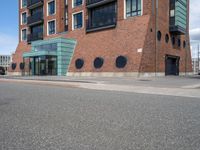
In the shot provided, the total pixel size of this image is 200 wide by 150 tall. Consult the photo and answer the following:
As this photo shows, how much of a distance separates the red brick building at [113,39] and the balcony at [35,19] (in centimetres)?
29

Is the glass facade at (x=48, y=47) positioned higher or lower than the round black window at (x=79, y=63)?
higher

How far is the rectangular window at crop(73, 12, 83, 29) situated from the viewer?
3750cm

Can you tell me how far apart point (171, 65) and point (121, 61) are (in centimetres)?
1010

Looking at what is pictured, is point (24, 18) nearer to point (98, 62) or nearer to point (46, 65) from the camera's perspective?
point (46, 65)

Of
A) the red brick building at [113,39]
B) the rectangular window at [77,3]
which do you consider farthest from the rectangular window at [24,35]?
the rectangular window at [77,3]

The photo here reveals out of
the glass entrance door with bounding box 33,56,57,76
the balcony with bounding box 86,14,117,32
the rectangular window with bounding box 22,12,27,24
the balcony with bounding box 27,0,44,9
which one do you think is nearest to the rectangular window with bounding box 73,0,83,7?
the balcony with bounding box 86,14,117,32

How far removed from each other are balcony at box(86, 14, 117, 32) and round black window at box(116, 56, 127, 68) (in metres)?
4.85

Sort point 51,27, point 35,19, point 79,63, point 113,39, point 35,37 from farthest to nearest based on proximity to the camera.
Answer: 1. point 35,37
2. point 35,19
3. point 51,27
4. point 79,63
5. point 113,39

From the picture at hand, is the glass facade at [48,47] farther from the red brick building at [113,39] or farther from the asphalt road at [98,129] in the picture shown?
the asphalt road at [98,129]

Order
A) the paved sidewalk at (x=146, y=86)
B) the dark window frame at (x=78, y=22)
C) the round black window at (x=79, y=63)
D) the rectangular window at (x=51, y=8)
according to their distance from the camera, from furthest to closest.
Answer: the rectangular window at (x=51, y=8)
the dark window frame at (x=78, y=22)
the round black window at (x=79, y=63)
the paved sidewalk at (x=146, y=86)

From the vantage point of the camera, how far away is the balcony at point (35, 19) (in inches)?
1789

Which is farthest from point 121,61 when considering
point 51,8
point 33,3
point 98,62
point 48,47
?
point 33,3

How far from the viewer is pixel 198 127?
5008 millimetres

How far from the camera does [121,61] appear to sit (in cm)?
2947
